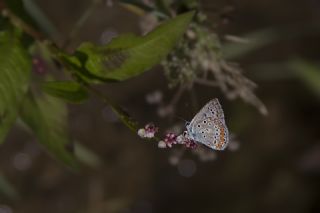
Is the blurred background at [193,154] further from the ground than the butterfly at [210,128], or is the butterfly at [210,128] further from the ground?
the butterfly at [210,128]

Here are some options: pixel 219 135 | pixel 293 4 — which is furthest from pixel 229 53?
pixel 219 135

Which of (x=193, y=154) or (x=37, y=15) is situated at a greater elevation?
(x=37, y=15)

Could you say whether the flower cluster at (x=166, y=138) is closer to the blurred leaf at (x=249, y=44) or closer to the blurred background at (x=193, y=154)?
the blurred leaf at (x=249, y=44)

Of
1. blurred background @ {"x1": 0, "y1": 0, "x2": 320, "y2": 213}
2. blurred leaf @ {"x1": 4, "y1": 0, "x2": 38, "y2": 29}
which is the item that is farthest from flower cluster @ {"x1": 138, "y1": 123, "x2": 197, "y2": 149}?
blurred background @ {"x1": 0, "y1": 0, "x2": 320, "y2": 213}

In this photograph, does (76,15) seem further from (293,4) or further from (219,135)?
(219,135)

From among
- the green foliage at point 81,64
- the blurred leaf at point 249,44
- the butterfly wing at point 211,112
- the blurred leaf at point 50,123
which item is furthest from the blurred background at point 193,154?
the butterfly wing at point 211,112

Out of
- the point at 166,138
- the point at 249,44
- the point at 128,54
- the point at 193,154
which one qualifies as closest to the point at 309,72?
the point at 249,44

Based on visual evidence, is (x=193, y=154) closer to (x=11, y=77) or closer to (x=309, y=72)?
(x=309, y=72)
